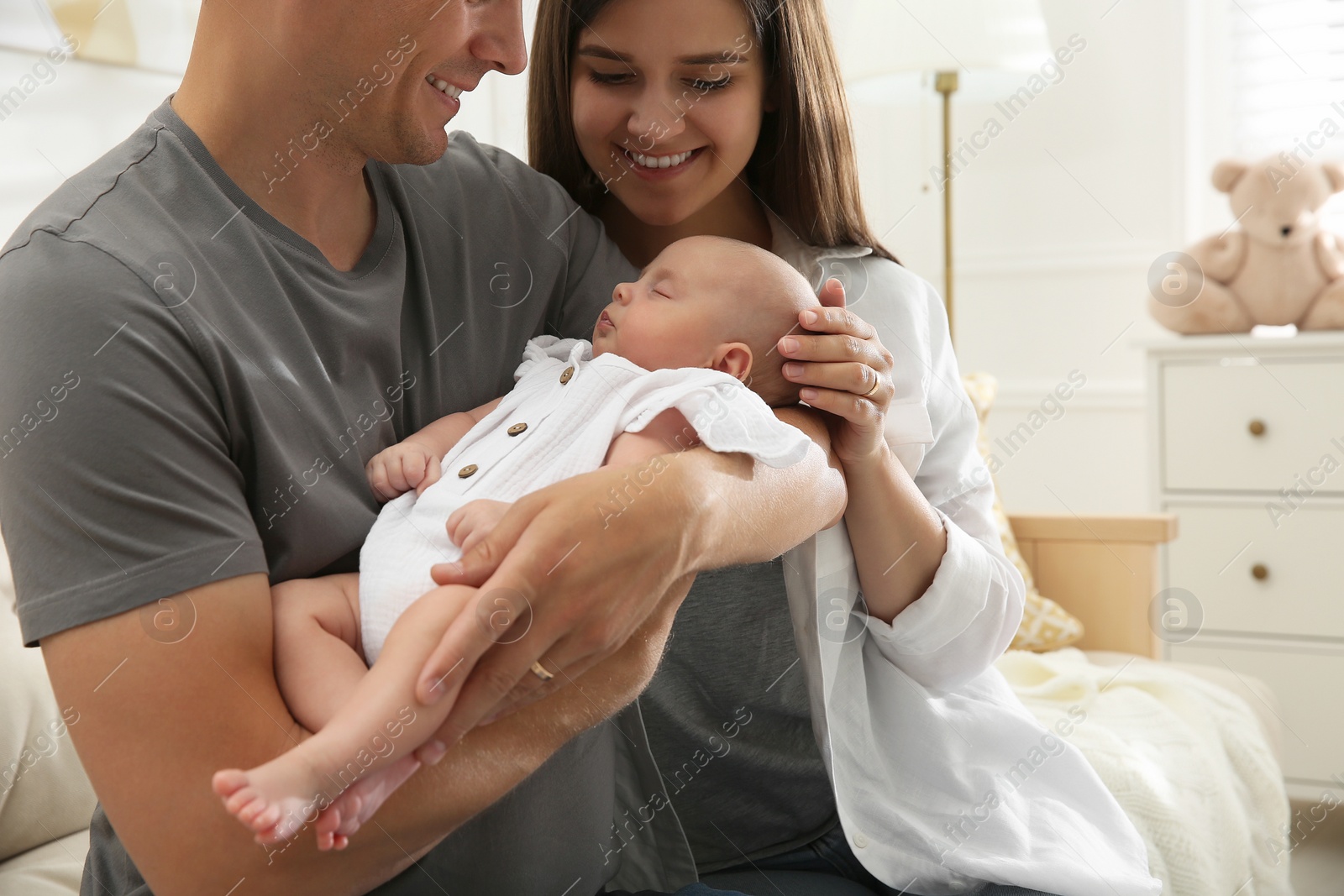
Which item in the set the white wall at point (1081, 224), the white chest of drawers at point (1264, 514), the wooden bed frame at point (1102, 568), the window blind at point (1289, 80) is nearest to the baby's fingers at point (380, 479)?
the wooden bed frame at point (1102, 568)

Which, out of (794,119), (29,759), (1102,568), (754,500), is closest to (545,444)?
(754,500)

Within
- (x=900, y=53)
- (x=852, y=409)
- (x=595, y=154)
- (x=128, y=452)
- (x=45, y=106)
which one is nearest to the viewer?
(x=128, y=452)

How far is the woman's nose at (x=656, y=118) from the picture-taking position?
4.29ft

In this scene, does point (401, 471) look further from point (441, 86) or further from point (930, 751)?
point (930, 751)

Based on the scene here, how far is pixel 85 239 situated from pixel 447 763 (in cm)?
49

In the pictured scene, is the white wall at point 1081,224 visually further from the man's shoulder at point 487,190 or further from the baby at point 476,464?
the baby at point 476,464

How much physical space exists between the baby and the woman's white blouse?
226 millimetres

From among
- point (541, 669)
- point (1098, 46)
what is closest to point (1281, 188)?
point (1098, 46)

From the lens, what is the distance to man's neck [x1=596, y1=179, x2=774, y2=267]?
149cm

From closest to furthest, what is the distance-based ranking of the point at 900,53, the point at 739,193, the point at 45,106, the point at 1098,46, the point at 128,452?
the point at 128,452 < the point at 739,193 < the point at 45,106 < the point at 900,53 < the point at 1098,46

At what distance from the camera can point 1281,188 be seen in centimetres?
283

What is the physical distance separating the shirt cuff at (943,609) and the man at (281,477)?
190 mm

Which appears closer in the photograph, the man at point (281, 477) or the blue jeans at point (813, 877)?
the man at point (281, 477)

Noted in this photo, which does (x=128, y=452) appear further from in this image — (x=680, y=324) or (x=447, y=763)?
(x=680, y=324)
